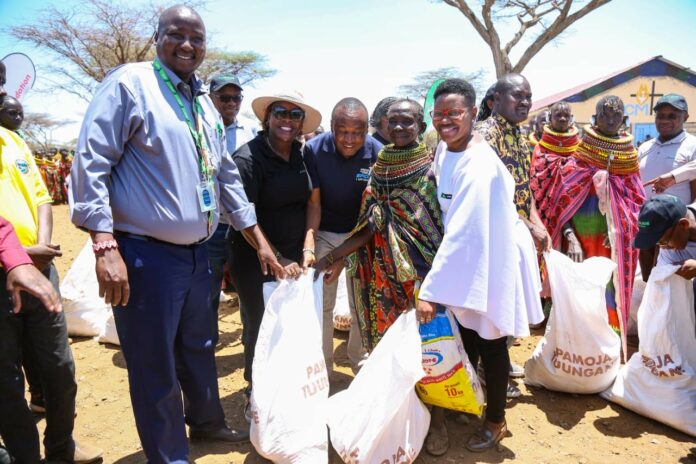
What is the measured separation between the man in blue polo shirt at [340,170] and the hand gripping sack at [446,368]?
0.87 metres

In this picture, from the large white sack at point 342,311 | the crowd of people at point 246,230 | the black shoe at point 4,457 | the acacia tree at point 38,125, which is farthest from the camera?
the acacia tree at point 38,125

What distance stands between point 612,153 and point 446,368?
222cm

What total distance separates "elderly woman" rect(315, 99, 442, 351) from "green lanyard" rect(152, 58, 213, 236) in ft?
2.83

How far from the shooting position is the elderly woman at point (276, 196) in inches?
107

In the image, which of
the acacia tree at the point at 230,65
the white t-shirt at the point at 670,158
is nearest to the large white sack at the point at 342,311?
the white t-shirt at the point at 670,158

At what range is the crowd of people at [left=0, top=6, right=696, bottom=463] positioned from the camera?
200cm

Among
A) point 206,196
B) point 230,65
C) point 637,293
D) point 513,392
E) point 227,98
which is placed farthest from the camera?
point 230,65

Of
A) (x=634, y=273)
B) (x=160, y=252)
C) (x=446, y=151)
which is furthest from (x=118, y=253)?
(x=634, y=273)

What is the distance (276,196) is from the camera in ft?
9.05

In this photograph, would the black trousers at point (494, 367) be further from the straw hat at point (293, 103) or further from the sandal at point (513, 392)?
the straw hat at point (293, 103)

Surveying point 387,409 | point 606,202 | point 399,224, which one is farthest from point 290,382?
point 606,202

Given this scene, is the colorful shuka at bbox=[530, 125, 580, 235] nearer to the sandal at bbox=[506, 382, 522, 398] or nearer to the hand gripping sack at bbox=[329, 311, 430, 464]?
the sandal at bbox=[506, 382, 522, 398]

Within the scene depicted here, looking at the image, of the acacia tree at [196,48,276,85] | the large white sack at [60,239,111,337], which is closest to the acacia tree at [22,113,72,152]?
the acacia tree at [196,48,276,85]

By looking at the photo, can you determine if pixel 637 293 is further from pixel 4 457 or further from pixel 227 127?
pixel 4 457
